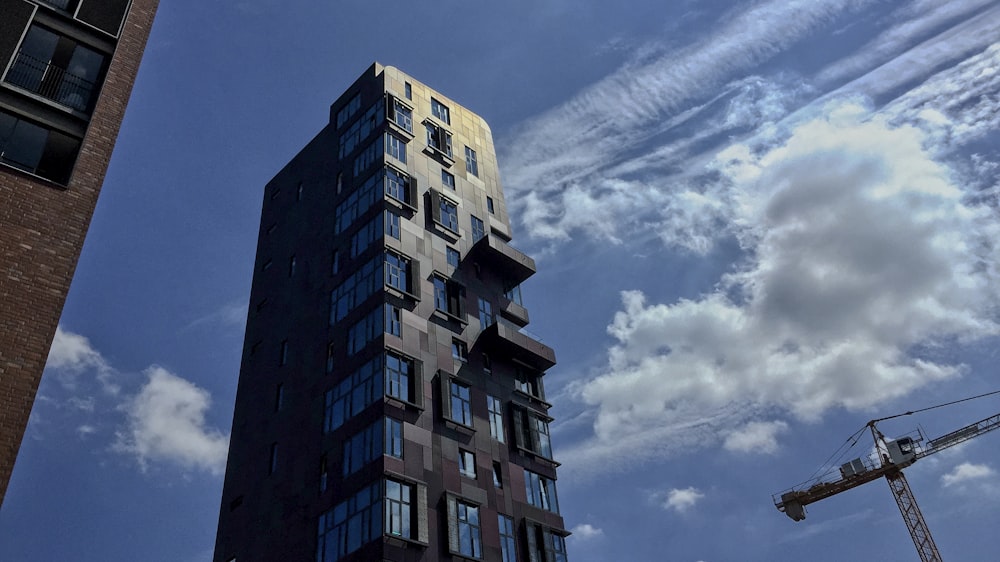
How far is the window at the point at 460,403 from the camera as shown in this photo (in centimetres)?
5662

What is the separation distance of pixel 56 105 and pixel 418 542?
30903 mm

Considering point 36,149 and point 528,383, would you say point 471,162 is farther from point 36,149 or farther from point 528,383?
point 36,149

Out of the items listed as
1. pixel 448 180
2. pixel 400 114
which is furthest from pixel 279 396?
pixel 400 114

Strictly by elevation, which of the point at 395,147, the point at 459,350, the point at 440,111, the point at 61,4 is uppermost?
the point at 440,111

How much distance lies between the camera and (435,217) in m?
66.8

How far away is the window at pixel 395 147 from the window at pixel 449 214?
5.01 meters

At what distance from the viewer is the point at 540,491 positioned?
5972 centimetres

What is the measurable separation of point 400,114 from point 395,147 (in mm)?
4724

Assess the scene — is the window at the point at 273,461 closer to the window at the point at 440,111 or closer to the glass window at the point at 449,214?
the glass window at the point at 449,214

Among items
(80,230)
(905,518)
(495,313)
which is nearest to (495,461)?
(495,313)

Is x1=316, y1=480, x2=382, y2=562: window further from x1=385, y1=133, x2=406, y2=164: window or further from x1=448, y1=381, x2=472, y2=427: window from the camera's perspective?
x1=385, y1=133, x2=406, y2=164: window

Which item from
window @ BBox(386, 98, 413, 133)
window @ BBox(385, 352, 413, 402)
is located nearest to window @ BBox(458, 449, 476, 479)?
window @ BBox(385, 352, 413, 402)

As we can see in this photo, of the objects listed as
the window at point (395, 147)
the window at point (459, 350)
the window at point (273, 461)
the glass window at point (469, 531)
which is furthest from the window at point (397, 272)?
the glass window at point (469, 531)

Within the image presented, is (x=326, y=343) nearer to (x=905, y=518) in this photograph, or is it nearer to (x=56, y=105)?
(x=56, y=105)
